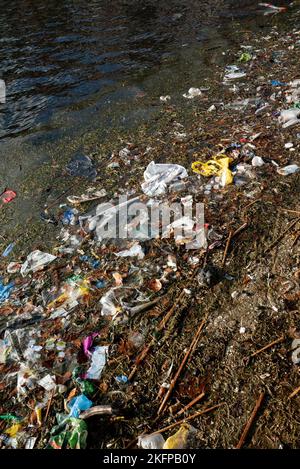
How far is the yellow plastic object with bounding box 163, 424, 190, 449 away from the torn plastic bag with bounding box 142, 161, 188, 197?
7.45ft

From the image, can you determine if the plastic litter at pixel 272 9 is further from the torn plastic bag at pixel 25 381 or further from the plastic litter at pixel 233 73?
the torn plastic bag at pixel 25 381

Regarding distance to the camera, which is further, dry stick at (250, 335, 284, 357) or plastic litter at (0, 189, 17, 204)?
plastic litter at (0, 189, 17, 204)

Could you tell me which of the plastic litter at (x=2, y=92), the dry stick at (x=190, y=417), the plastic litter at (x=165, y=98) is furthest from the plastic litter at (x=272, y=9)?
the dry stick at (x=190, y=417)

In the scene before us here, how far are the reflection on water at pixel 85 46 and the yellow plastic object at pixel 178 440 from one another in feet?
15.7

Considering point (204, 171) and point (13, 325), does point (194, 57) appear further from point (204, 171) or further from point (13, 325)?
point (13, 325)

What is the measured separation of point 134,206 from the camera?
A: 3.72m

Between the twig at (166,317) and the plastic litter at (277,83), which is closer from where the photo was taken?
the twig at (166,317)

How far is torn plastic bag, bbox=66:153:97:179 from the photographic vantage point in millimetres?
4359

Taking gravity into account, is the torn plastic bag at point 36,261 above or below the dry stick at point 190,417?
above

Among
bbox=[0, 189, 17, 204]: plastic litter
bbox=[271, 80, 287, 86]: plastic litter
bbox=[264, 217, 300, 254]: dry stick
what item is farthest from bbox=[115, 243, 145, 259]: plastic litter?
bbox=[271, 80, 287, 86]: plastic litter

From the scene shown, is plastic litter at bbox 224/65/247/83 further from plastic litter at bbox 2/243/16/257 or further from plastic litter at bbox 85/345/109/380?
plastic litter at bbox 85/345/109/380

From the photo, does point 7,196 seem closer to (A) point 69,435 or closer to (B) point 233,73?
(A) point 69,435

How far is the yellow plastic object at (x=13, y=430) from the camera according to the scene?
2.23 m

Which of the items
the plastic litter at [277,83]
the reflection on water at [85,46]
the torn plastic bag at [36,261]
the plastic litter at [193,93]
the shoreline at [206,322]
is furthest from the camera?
the reflection on water at [85,46]
